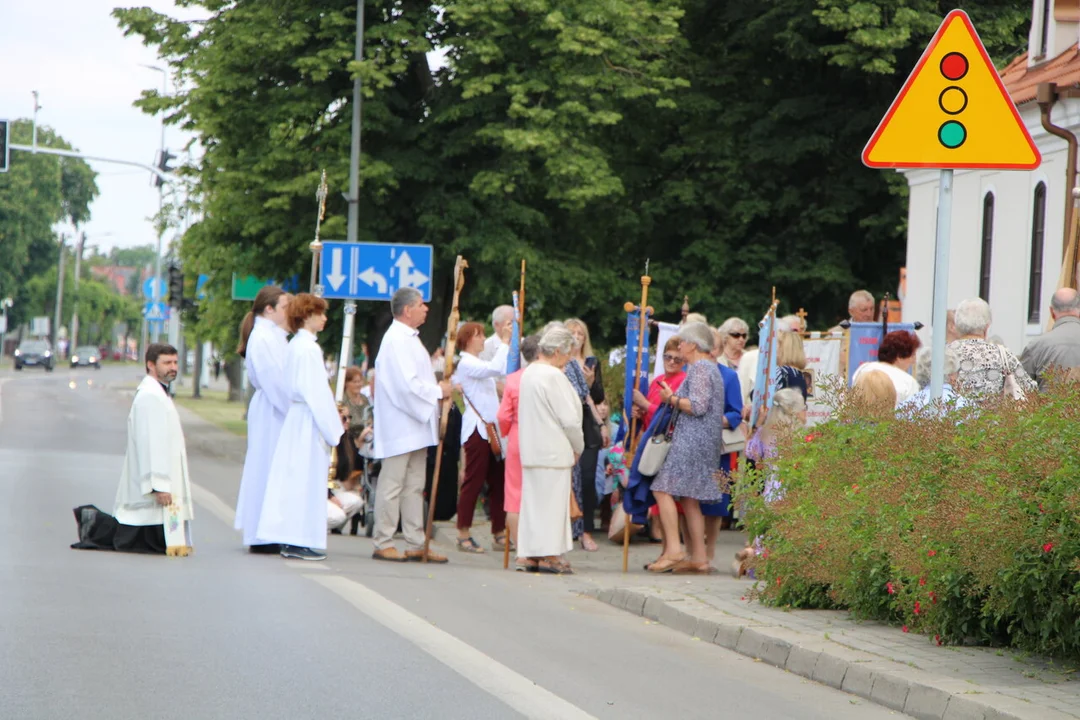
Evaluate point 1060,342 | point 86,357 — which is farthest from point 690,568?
point 86,357

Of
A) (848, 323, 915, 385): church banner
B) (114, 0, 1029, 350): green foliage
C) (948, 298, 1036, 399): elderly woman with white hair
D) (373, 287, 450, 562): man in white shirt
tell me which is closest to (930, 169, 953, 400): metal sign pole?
(948, 298, 1036, 399): elderly woman with white hair

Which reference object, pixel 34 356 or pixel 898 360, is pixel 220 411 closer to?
pixel 898 360

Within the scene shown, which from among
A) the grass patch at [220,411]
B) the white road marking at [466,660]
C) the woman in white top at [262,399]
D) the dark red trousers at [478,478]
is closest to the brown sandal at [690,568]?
the dark red trousers at [478,478]

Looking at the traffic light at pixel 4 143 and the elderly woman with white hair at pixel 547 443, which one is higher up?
the traffic light at pixel 4 143

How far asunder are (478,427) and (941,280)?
6.33 metres

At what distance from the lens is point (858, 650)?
826cm

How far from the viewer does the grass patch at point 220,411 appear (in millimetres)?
37025

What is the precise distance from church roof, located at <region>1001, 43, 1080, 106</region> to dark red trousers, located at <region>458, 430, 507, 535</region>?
435 inches

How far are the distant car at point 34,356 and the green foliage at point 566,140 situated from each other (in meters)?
66.5

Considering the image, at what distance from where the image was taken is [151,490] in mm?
11922

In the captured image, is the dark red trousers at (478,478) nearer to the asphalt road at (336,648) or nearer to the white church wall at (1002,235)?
the asphalt road at (336,648)

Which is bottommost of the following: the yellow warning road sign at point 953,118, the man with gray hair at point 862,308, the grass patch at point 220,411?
the grass patch at point 220,411

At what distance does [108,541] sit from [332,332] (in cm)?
1738

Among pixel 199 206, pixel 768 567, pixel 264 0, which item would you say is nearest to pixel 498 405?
pixel 768 567
